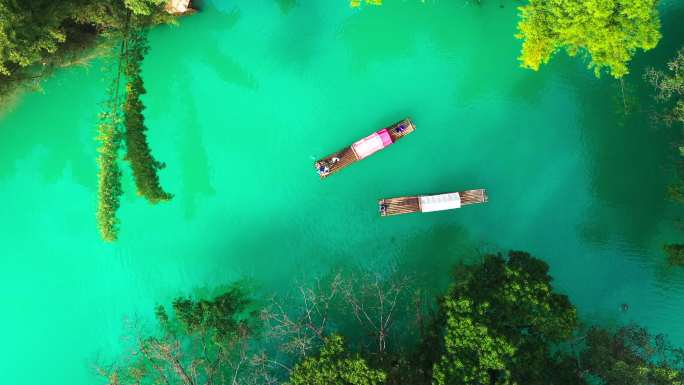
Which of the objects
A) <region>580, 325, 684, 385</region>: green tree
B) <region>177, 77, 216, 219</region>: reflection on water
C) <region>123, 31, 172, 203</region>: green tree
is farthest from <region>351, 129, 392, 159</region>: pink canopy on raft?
<region>580, 325, 684, 385</region>: green tree

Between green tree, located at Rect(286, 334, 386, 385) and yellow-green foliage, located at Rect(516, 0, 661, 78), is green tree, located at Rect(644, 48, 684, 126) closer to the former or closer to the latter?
yellow-green foliage, located at Rect(516, 0, 661, 78)

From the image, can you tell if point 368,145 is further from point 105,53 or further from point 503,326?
point 105,53

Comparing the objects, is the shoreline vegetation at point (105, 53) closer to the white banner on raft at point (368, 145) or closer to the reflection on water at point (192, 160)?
the reflection on water at point (192, 160)

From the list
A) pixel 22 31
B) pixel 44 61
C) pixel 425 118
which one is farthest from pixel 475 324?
pixel 44 61

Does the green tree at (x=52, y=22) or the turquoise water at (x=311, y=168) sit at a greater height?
the green tree at (x=52, y=22)

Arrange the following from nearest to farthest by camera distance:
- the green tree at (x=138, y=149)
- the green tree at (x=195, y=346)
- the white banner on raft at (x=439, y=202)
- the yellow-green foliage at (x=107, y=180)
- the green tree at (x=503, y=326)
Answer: the green tree at (x=503, y=326) < the yellow-green foliage at (x=107, y=180) < the green tree at (x=138, y=149) < the green tree at (x=195, y=346) < the white banner on raft at (x=439, y=202)

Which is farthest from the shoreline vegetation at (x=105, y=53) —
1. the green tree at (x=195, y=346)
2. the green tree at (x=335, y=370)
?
the green tree at (x=335, y=370)

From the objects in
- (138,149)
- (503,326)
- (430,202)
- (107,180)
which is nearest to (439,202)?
(430,202)
